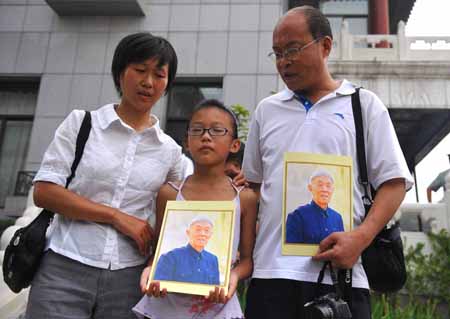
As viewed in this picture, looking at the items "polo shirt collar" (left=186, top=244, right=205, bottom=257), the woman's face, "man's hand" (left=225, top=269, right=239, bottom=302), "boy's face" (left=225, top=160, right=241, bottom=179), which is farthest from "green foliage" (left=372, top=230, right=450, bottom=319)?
the woman's face

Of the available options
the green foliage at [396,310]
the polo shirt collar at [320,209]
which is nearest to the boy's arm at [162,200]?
the polo shirt collar at [320,209]

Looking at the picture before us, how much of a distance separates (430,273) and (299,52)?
4.05m

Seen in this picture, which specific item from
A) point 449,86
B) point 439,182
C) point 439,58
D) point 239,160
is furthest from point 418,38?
point 239,160

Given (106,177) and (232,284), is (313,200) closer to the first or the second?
(232,284)

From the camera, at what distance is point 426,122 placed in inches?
388

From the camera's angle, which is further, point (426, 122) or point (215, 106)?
point (426, 122)

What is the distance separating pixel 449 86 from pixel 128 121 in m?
6.85

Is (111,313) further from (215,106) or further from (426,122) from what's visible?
(426,122)

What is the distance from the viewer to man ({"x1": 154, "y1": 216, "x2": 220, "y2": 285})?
1515 mm

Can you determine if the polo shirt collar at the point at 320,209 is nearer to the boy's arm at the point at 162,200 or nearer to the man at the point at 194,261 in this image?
the man at the point at 194,261

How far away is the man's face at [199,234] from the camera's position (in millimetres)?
1595

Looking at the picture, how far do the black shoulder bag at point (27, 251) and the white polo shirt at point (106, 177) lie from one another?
0.09 ft

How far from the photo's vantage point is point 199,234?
161cm

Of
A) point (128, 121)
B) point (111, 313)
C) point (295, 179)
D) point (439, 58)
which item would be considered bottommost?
point (111, 313)
